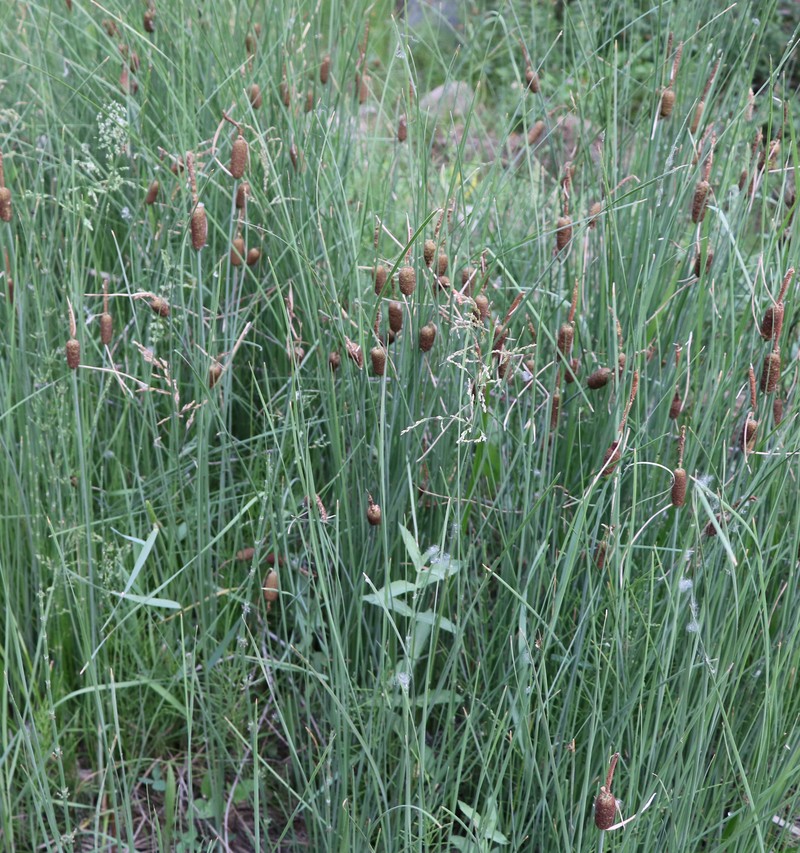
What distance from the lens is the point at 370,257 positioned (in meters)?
2.26

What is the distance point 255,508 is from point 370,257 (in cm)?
74

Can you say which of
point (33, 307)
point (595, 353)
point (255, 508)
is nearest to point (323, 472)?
point (255, 508)

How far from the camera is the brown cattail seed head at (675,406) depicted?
1.53 meters

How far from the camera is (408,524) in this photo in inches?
60.1

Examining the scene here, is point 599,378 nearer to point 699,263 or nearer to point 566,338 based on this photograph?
point 566,338

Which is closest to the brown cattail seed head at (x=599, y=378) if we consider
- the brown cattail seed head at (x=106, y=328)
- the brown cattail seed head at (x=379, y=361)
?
the brown cattail seed head at (x=379, y=361)

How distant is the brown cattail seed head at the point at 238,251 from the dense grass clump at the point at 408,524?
0.01 metres

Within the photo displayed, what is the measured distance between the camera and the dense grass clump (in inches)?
49.3

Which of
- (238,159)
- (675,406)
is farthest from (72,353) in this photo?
(675,406)

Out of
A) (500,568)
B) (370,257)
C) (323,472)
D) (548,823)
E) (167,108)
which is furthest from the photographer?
(370,257)

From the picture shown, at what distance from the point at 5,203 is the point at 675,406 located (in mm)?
1038

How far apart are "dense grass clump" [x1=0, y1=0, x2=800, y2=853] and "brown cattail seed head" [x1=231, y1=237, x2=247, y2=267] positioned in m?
0.01

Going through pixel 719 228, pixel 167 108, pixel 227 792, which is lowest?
pixel 227 792

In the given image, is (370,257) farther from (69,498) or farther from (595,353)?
(69,498)
